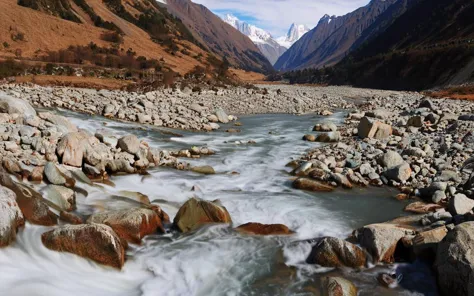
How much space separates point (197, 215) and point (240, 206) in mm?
1641

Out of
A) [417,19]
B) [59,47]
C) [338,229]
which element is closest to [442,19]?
[417,19]

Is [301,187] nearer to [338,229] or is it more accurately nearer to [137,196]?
[338,229]

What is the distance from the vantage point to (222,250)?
294 inches

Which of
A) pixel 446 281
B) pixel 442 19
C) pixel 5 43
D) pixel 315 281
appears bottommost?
pixel 315 281

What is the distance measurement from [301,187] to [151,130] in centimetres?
984

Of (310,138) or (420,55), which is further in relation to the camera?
(420,55)

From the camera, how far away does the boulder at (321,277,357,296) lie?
5770 millimetres

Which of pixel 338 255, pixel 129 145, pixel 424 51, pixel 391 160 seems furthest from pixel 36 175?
pixel 424 51

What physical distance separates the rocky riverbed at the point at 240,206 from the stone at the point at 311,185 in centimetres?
3

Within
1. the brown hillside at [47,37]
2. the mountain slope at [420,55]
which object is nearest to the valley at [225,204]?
the brown hillside at [47,37]

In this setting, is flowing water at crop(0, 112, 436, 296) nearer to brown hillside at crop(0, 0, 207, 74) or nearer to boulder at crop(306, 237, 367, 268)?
boulder at crop(306, 237, 367, 268)

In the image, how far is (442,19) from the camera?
10800 cm

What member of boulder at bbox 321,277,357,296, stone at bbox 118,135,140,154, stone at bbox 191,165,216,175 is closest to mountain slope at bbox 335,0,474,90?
stone at bbox 191,165,216,175

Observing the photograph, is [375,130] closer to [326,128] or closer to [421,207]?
[326,128]
